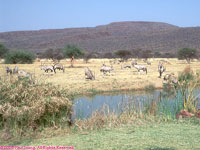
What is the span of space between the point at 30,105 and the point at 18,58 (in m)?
46.1

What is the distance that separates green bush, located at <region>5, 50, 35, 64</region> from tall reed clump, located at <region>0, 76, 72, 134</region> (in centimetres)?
4445

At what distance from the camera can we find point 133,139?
788 centimetres

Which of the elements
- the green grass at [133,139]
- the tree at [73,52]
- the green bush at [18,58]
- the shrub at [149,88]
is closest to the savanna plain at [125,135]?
the green grass at [133,139]

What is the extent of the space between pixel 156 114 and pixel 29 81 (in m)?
4.36

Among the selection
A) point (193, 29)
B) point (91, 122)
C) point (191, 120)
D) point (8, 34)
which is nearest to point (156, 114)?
point (191, 120)

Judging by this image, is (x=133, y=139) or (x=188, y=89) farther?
(x=188, y=89)

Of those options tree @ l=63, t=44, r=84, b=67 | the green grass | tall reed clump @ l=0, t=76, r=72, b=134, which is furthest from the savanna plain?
tree @ l=63, t=44, r=84, b=67

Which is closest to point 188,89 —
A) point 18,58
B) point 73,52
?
point 73,52

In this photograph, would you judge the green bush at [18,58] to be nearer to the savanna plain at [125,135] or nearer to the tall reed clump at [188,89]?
the tall reed clump at [188,89]

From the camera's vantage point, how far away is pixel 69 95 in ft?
33.0

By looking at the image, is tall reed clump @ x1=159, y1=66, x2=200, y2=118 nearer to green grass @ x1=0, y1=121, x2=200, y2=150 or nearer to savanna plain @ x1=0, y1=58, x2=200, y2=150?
savanna plain @ x1=0, y1=58, x2=200, y2=150

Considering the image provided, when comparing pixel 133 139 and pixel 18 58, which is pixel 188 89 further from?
pixel 18 58

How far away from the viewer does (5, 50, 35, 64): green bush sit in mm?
53028

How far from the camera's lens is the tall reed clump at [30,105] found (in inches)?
342
